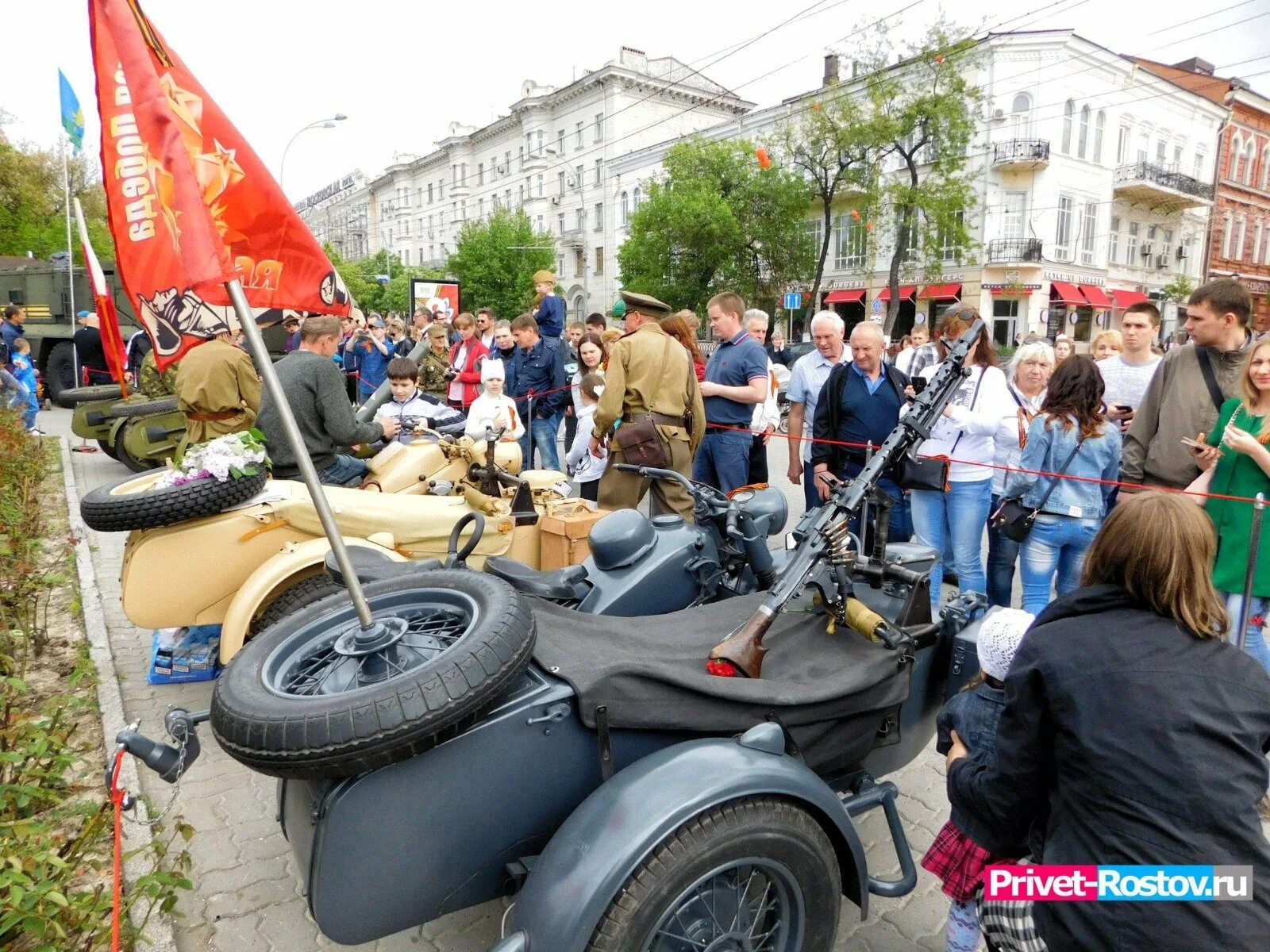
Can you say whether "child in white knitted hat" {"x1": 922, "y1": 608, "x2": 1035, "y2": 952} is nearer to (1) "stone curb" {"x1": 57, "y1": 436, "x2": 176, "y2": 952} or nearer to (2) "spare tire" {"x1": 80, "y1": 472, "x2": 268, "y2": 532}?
(1) "stone curb" {"x1": 57, "y1": 436, "x2": 176, "y2": 952}

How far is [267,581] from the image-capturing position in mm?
3729

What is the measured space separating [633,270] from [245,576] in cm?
3533

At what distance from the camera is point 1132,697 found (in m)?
1.57

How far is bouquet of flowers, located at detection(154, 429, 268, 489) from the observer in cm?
387

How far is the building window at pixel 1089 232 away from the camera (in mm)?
33897

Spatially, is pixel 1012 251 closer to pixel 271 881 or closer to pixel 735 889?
pixel 735 889

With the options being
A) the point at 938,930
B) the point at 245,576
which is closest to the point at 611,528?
the point at 938,930

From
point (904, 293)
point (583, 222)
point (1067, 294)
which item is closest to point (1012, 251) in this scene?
point (1067, 294)

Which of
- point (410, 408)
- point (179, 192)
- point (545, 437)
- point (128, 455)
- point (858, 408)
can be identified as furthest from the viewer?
point (128, 455)

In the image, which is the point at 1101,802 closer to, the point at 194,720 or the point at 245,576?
the point at 194,720

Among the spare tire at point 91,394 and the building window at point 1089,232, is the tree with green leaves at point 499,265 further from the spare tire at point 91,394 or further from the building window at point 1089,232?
the spare tire at point 91,394

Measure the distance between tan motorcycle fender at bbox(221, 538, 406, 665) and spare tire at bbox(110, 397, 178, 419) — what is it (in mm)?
6255

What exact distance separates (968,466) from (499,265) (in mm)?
47396

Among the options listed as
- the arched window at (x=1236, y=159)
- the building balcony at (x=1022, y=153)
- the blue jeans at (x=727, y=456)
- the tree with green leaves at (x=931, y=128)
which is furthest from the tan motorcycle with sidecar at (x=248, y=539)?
the arched window at (x=1236, y=159)
